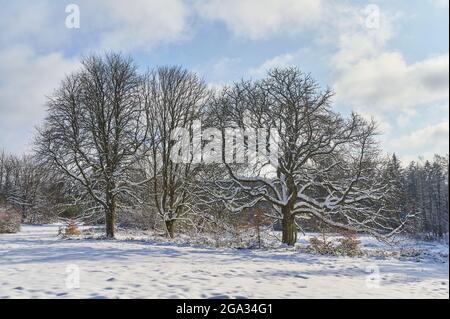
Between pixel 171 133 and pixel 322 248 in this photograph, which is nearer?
pixel 322 248

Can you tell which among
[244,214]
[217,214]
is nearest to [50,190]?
[217,214]

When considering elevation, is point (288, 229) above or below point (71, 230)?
above

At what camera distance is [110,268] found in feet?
29.8

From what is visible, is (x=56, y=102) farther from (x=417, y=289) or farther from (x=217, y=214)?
(x=417, y=289)

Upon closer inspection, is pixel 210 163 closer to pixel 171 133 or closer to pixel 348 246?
pixel 171 133

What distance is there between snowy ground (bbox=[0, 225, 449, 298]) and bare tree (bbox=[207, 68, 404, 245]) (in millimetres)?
5050

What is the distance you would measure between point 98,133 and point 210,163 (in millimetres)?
6656

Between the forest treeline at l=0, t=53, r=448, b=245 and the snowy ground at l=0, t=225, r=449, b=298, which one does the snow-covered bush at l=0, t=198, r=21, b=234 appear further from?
the snowy ground at l=0, t=225, r=449, b=298

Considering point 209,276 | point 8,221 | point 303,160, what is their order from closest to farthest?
point 209,276
point 303,160
point 8,221

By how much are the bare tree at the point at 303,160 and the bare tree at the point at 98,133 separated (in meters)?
6.09

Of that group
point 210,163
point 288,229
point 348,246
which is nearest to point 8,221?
point 210,163

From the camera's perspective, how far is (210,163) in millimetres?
20500

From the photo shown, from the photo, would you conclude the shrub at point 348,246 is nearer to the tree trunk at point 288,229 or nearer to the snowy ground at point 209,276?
the snowy ground at point 209,276
